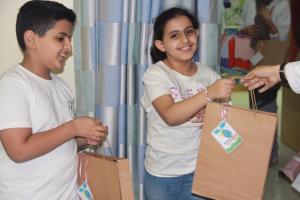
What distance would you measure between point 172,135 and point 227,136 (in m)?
0.24

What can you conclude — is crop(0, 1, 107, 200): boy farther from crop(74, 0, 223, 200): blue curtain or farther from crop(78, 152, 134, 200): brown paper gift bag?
crop(74, 0, 223, 200): blue curtain

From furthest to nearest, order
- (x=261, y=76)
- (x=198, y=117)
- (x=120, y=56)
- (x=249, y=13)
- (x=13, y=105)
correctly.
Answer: (x=249, y=13) → (x=120, y=56) → (x=198, y=117) → (x=261, y=76) → (x=13, y=105)

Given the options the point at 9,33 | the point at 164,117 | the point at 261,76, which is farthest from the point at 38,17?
the point at 261,76

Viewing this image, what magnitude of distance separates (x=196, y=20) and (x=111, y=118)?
526 mm

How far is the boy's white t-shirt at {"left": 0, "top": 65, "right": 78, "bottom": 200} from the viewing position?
985mm

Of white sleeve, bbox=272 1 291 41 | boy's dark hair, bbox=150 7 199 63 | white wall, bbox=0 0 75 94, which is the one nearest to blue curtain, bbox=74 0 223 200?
boy's dark hair, bbox=150 7 199 63

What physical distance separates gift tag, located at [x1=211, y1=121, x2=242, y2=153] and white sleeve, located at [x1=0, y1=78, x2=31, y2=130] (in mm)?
570

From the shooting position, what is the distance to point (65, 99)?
1.17 meters

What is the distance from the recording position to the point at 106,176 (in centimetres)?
112

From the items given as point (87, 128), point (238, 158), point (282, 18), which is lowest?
point (238, 158)

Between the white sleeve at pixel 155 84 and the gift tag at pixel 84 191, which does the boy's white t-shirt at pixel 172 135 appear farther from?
the gift tag at pixel 84 191

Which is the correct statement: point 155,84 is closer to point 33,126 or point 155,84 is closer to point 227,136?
point 227,136

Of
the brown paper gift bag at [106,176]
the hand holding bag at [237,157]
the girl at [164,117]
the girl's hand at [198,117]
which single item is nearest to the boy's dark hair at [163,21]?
the girl at [164,117]

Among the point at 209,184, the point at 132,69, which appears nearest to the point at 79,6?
the point at 132,69
